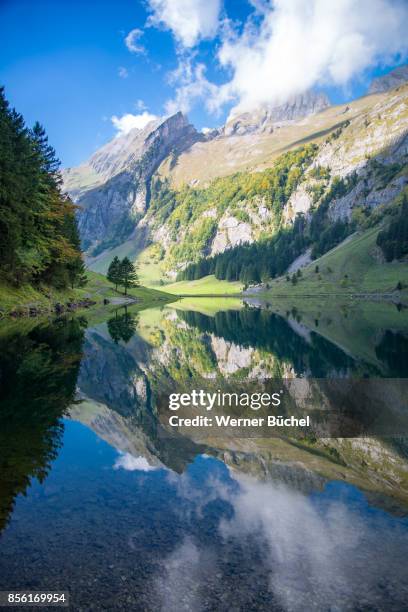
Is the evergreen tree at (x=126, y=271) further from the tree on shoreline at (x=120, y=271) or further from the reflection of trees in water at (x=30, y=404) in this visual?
the reflection of trees in water at (x=30, y=404)

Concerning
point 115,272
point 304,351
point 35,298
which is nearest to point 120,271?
point 115,272

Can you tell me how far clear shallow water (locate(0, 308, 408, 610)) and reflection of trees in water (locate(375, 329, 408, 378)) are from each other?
13862mm

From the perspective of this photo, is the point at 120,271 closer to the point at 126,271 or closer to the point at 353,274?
the point at 126,271

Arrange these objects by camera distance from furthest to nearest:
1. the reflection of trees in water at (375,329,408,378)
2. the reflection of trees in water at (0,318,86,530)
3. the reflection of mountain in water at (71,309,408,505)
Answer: the reflection of trees in water at (375,329,408,378) < the reflection of mountain in water at (71,309,408,505) < the reflection of trees in water at (0,318,86,530)

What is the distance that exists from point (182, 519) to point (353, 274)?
178337mm

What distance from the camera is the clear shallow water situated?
6.21 metres

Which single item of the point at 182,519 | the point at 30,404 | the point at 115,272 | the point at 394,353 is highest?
the point at 115,272

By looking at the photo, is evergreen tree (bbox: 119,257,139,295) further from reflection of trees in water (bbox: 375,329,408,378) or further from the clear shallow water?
the clear shallow water

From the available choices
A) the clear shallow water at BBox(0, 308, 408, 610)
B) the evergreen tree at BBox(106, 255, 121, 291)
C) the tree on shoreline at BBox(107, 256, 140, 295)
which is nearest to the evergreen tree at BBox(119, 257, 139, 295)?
the tree on shoreline at BBox(107, 256, 140, 295)

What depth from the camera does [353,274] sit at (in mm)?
173625

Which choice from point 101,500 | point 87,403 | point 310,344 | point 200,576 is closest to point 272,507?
point 200,576

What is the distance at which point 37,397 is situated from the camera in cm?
1709

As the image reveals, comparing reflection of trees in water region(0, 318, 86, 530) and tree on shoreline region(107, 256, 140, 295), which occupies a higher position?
tree on shoreline region(107, 256, 140, 295)

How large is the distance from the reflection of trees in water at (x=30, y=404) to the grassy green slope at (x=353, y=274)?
14475 centimetres
